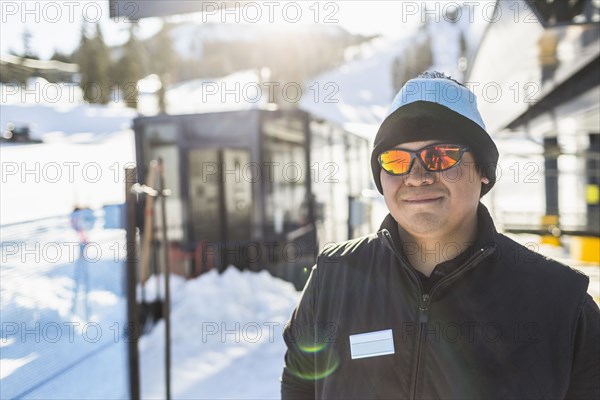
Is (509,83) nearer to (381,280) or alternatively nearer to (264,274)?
(264,274)

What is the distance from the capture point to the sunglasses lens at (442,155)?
1.66 metres

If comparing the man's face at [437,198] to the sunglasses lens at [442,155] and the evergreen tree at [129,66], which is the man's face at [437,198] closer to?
the sunglasses lens at [442,155]

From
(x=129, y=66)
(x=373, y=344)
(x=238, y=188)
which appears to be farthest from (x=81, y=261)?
(x=129, y=66)

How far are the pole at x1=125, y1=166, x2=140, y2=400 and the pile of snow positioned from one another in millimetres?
1007

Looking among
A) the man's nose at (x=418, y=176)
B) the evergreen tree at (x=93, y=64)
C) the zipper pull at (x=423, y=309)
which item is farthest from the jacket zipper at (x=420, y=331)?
the evergreen tree at (x=93, y=64)

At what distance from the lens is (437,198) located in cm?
166

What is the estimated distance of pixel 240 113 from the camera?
27.2ft

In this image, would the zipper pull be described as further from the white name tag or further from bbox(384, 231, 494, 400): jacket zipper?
the white name tag

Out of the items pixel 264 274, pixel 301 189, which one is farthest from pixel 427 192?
pixel 301 189

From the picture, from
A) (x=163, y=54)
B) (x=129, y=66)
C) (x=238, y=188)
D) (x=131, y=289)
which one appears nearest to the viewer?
(x=131, y=289)

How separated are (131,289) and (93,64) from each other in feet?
147

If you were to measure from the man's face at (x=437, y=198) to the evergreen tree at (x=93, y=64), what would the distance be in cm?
4478

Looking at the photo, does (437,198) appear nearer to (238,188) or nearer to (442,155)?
(442,155)

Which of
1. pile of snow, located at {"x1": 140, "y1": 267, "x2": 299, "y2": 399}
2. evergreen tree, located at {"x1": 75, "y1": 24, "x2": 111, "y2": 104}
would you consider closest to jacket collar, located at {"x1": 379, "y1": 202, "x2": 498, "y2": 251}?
pile of snow, located at {"x1": 140, "y1": 267, "x2": 299, "y2": 399}
